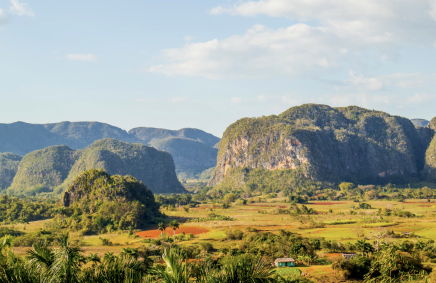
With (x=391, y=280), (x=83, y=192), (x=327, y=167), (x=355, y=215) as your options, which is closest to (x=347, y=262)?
(x=391, y=280)

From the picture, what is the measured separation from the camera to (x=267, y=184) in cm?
17788

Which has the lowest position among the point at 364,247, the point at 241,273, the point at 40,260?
the point at 364,247

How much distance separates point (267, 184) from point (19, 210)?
108742mm

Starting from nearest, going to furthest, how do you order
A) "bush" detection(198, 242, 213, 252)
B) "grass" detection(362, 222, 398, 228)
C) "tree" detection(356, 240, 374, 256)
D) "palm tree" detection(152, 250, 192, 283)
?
"palm tree" detection(152, 250, 192, 283) → "tree" detection(356, 240, 374, 256) → "bush" detection(198, 242, 213, 252) → "grass" detection(362, 222, 398, 228)

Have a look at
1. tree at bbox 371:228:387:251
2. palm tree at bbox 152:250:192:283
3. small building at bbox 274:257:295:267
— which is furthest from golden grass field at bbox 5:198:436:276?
palm tree at bbox 152:250:192:283

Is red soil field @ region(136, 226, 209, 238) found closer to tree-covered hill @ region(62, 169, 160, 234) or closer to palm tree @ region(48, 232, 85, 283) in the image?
tree-covered hill @ region(62, 169, 160, 234)

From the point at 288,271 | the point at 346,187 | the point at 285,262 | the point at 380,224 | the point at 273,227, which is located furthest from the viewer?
the point at 346,187

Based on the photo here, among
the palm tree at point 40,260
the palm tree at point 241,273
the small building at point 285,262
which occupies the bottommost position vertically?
the small building at point 285,262

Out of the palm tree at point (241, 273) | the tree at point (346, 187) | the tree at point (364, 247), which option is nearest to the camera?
the palm tree at point (241, 273)

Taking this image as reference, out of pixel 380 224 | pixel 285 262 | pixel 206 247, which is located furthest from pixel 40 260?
pixel 380 224

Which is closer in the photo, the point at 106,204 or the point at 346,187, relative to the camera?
the point at 106,204

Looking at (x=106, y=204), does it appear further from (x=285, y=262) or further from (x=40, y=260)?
(x=40, y=260)

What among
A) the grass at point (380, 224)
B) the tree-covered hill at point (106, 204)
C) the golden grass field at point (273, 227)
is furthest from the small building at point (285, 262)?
the tree-covered hill at point (106, 204)

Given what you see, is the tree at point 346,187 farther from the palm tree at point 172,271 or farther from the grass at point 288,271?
the palm tree at point 172,271
